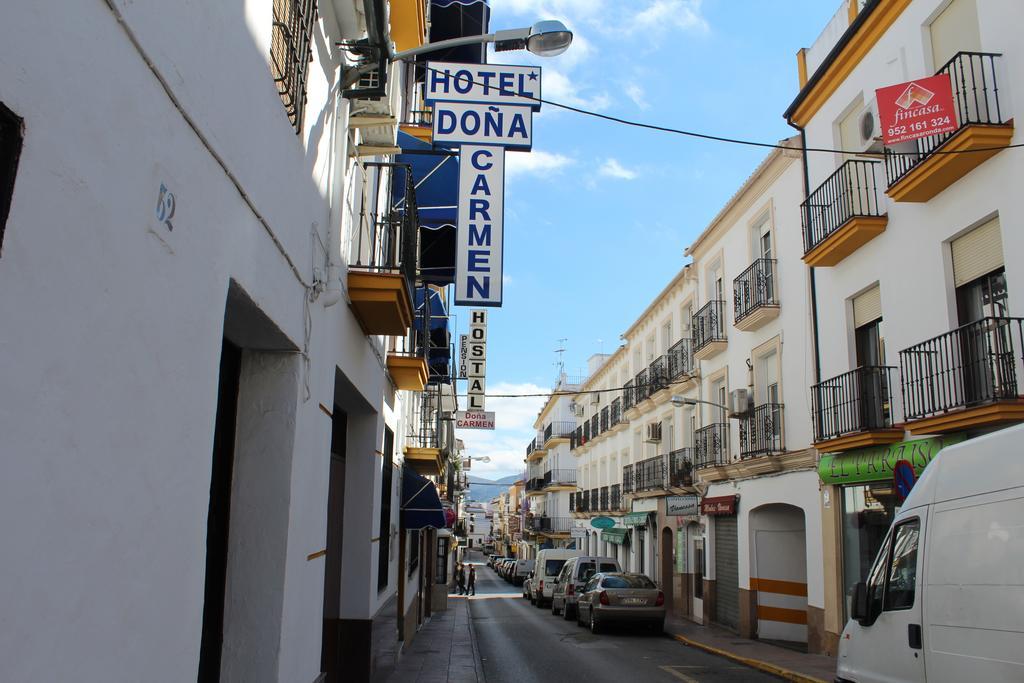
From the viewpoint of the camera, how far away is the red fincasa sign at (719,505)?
66.4ft

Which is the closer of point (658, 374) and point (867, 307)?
point (867, 307)

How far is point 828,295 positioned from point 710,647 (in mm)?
7488

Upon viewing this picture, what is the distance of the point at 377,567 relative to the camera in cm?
988

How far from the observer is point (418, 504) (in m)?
14.9

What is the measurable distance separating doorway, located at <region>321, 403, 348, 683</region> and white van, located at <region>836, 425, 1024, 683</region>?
501 cm

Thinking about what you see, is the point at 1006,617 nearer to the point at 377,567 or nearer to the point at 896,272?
the point at 377,567

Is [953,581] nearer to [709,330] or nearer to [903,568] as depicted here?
[903,568]

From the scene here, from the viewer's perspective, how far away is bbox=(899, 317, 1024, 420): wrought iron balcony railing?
9938 millimetres

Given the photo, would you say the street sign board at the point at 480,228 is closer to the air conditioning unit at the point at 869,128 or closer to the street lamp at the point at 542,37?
the street lamp at the point at 542,37

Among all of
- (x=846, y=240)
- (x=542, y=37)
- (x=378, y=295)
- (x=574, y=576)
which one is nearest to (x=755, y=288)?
(x=846, y=240)

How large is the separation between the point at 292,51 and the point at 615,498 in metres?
31.2

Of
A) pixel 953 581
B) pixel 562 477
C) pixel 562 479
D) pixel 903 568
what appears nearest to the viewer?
pixel 953 581

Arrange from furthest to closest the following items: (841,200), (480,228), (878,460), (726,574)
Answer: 1. (726,574)
2. (841,200)
3. (878,460)
4. (480,228)

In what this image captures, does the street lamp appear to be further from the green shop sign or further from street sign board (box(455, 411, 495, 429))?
street sign board (box(455, 411, 495, 429))
